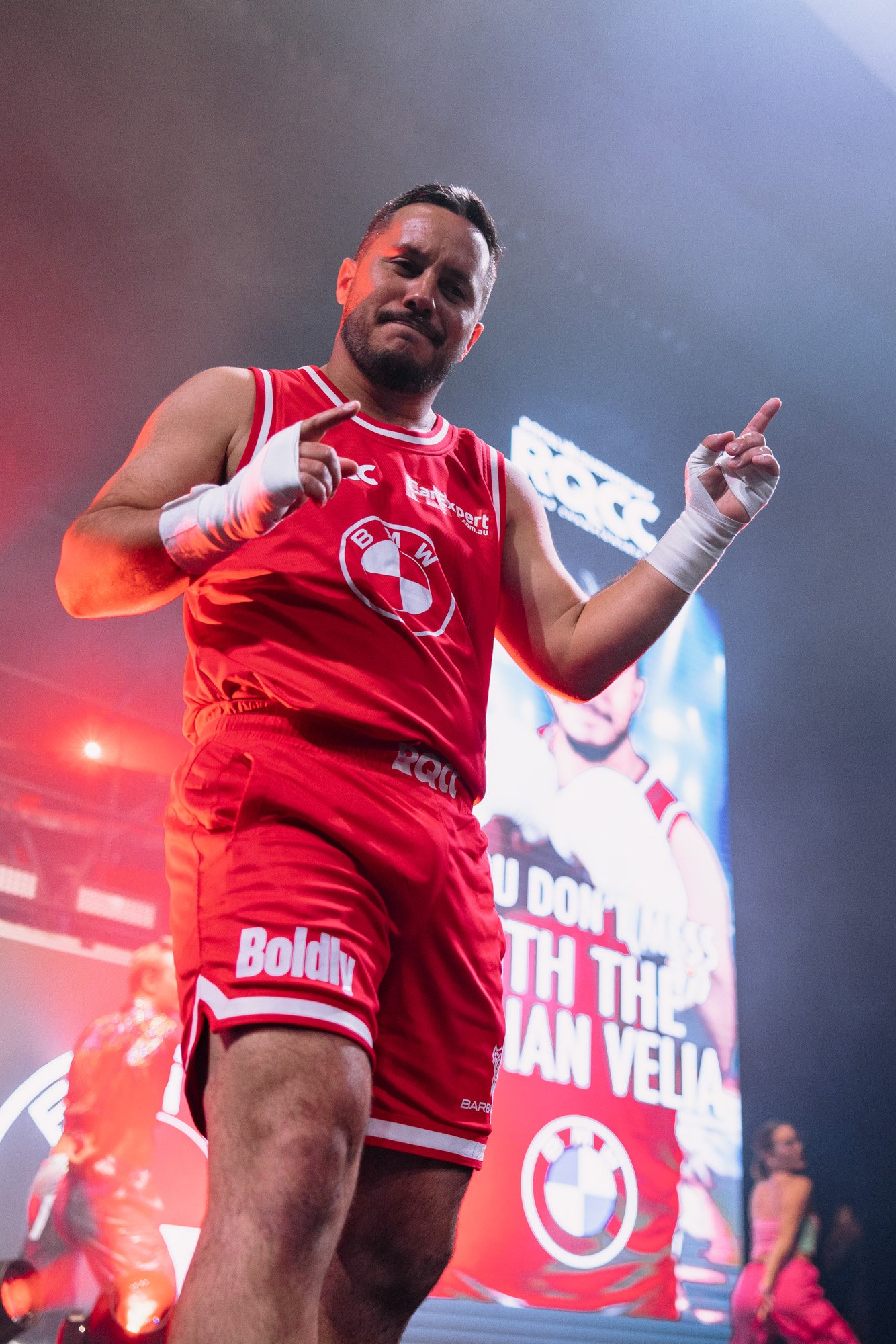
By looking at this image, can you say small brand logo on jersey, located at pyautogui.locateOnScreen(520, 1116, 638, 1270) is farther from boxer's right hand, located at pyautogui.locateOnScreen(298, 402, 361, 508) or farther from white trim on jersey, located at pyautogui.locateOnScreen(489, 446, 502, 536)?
boxer's right hand, located at pyautogui.locateOnScreen(298, 402, 361, 508)

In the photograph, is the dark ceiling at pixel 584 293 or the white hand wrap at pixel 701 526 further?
the dark ceiling at pixel 584 293

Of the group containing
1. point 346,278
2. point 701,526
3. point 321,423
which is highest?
point 346,278

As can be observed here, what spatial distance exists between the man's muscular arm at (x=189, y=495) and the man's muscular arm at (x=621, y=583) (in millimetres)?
418

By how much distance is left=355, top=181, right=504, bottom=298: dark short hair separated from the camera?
1.57 meters

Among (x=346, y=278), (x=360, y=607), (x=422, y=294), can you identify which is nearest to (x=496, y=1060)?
(x=360, y=607)

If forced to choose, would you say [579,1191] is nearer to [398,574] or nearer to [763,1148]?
[763,1148]

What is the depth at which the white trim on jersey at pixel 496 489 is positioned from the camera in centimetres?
148

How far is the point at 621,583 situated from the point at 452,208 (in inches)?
23.8

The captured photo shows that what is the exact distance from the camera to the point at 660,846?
16.4ft

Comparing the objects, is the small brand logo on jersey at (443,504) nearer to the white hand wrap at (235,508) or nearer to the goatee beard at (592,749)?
the white hand wrap at (235,508)

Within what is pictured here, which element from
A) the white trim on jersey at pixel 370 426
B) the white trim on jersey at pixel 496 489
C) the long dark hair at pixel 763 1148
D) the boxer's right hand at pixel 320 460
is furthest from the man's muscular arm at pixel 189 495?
the long dark hair at pixel 763 1148

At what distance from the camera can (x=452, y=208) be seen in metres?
1.56

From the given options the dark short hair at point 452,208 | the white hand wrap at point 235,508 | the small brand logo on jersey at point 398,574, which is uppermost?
the dark short hair at point 452,208

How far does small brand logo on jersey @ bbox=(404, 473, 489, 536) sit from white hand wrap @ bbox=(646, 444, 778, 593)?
222 millimetres
